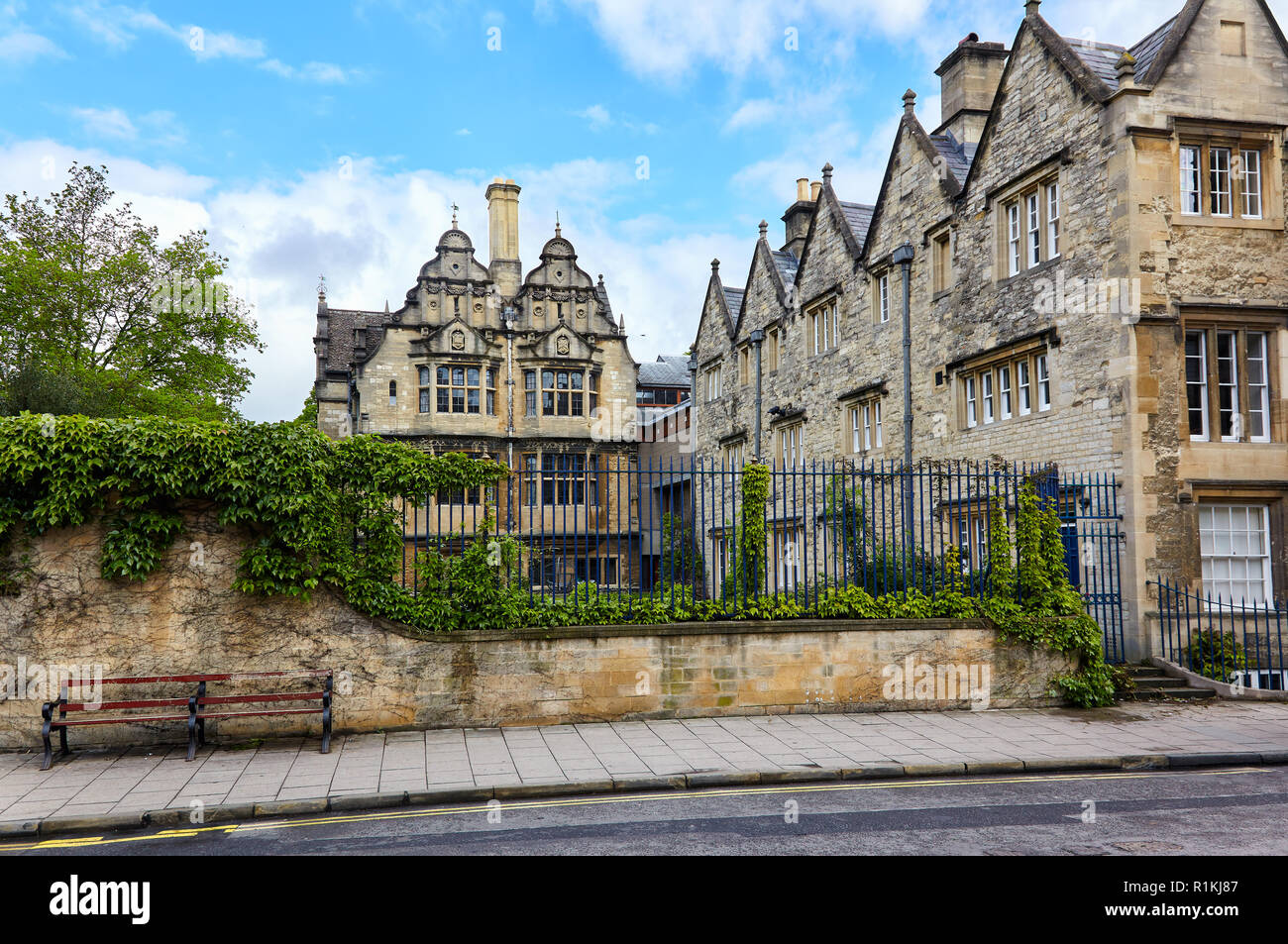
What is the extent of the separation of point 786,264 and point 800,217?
2.76 m

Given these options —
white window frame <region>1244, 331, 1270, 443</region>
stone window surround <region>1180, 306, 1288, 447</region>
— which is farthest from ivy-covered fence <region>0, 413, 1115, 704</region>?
white window frame <region>1244, 331, 1270, 443</region>

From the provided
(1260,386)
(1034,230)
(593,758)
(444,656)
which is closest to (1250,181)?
(1034,230)

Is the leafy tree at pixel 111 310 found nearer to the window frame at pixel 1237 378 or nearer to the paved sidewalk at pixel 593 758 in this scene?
the paved sidewalk at pixel 593 758

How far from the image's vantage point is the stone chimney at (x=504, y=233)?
38812 mm

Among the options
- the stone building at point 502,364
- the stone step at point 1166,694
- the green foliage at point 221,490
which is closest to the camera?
the green foliage at point 221,490

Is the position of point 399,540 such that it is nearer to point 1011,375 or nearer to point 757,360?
point 1011,375

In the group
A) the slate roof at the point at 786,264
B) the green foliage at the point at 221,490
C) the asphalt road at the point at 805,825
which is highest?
the slate roof at the point at 786,264

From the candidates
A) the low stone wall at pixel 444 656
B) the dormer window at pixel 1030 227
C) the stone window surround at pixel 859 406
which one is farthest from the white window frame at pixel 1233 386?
the stone window surround at pixel 859 406

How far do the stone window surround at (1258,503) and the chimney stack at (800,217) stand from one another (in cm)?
1956

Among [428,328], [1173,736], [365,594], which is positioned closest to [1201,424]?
[1173,736]

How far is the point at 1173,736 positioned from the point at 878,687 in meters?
3.67

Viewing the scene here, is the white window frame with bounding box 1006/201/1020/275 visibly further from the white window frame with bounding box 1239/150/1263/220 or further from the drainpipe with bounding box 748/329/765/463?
the drainpipe with bounding box 748/329/765/463

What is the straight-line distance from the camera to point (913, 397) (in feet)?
71.6

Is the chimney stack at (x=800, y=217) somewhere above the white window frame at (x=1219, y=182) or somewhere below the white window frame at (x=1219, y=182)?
above
